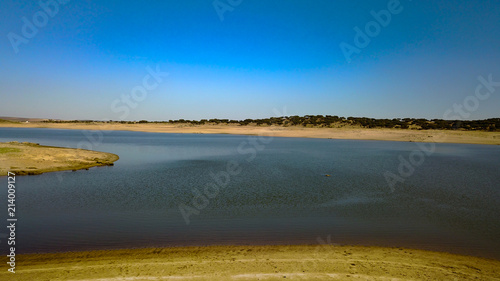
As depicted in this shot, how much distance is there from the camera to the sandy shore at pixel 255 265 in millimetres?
5309

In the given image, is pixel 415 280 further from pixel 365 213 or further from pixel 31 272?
pixel 31 272

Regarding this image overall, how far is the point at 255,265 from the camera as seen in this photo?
575 centimetres

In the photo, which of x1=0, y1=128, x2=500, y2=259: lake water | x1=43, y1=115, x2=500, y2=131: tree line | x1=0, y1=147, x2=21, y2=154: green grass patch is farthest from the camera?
x1=43, y1=115, x2=500, y2=131: tree line

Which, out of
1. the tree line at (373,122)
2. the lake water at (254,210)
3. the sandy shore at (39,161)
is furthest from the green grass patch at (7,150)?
the tree line at (373,122)

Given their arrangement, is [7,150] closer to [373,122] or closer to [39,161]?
[39,161]

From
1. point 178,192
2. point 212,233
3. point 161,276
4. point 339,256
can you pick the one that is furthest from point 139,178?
point 339,256

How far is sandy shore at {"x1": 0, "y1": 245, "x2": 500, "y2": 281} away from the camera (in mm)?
5309

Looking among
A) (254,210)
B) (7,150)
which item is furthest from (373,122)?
(7,150)

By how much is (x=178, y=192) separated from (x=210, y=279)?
8138 millimetres

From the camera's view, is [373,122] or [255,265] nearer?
[255,265]

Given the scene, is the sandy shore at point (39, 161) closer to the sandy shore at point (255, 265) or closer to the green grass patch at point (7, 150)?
the green grass patch at point (7, 150)

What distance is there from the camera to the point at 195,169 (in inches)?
782

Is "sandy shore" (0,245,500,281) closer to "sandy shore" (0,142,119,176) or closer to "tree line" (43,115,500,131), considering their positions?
"sandy shore" (0,142,119,176)

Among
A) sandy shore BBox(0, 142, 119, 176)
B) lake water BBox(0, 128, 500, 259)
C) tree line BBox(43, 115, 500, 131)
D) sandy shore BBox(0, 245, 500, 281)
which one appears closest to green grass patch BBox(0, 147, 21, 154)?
sandy shore BBox(0, 142, 119, 176)
